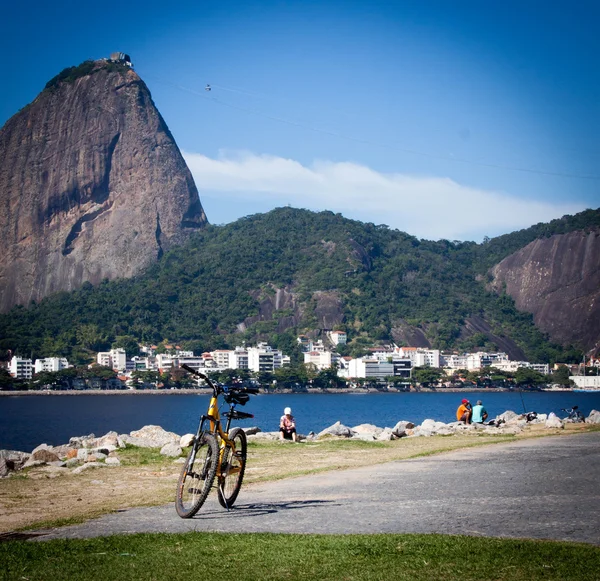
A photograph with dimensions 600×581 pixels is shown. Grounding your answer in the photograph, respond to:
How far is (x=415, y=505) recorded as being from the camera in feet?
31.7

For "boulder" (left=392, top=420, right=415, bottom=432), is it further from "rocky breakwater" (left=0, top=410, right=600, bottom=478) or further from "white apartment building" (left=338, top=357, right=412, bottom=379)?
"white apartment building" (left=338, top=357, right=412, bottom=379)

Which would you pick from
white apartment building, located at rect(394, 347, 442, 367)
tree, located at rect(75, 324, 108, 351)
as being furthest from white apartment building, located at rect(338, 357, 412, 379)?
tree, located at rect(75, 324, 108, 351)

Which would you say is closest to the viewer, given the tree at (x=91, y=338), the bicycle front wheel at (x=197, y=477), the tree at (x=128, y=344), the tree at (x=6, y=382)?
the bicycle front wheel at (x=197, y=477)

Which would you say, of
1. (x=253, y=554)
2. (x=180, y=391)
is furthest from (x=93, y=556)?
(x=180, y=391)

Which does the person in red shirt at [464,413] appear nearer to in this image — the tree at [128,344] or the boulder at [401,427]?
the boulder at [401,427]

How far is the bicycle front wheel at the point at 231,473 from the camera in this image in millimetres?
9406

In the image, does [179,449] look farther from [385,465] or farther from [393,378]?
[393,378]

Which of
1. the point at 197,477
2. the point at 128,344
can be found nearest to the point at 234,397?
the point at 197,477

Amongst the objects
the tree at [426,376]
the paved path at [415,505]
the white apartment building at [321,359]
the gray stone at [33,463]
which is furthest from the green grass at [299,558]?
the white apartment building at [321,359]

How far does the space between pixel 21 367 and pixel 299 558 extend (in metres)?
163

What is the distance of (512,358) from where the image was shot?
198m

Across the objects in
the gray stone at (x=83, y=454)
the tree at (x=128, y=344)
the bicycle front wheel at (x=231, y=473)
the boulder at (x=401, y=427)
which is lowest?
the boulder at (x=401, y=427)

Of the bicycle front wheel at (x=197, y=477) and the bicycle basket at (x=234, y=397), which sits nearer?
the bicycle front wheel at (x=197, y=477)

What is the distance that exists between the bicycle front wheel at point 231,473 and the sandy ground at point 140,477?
1221 millimetres
